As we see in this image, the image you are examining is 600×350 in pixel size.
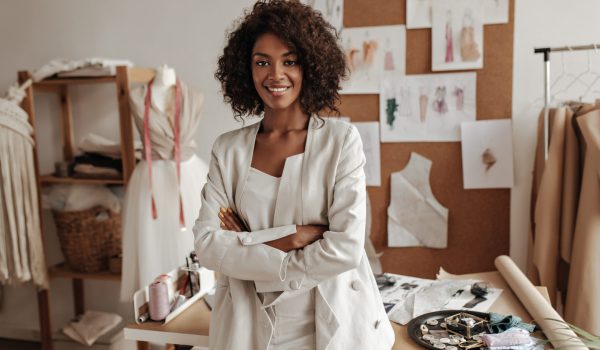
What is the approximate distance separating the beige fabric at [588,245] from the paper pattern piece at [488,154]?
20.0 inches

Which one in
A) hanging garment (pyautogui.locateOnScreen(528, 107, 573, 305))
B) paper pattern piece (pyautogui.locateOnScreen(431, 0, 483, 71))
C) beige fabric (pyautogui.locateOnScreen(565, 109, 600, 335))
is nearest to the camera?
beige fabric (pyautogui.locateOnScreen(565, 109, 600, 335))

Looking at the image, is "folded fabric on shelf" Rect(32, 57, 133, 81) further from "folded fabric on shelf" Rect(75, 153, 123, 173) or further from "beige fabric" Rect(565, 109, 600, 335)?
"beige fabric" Rect(565, 109, 600, 335)

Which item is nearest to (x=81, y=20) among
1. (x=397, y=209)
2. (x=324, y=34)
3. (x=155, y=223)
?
(x=155, y=223)

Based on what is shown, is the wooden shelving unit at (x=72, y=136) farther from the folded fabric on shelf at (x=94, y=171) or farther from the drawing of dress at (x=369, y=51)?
the drawing of dress at (x=369, y=51)

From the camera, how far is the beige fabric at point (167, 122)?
2.60 m

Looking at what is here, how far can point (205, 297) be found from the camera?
182 cm

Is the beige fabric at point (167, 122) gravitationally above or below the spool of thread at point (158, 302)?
above

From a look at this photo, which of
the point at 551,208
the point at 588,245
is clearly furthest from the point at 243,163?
the point at 551,208

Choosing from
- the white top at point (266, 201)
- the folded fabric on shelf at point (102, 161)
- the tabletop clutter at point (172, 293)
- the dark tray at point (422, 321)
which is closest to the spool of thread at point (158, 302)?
the tabletop clutter at point (172, 293)

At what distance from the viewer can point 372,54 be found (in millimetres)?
2742

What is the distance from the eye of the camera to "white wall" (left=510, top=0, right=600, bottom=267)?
2.49 metres

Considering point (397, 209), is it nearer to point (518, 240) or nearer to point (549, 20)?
point (518, 240)

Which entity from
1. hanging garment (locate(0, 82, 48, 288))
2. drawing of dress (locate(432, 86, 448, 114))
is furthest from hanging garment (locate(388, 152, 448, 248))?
hanging garment (locate(0, 82, 48, 288))

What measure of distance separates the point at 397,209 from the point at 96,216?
5.01 ft
